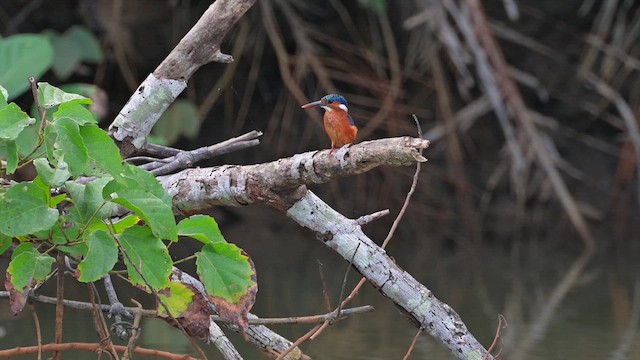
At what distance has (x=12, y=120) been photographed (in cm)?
132

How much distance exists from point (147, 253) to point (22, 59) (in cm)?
208

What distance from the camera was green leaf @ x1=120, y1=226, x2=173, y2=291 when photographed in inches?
53.1

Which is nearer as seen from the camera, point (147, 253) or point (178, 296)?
point (147, 253)

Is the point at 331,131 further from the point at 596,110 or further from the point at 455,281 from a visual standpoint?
the point at 596,110

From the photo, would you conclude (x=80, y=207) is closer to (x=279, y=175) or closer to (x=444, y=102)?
(x=279, y=175)

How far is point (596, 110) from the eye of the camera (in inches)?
188

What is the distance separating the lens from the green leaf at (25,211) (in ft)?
4.22

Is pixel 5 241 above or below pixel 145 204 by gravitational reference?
below

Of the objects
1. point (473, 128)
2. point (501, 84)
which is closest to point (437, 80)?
point (501, 84)

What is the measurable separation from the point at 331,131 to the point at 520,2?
3358 mm

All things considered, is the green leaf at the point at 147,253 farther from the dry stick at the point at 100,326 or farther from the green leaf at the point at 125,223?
the dry stick at the point at 100,326

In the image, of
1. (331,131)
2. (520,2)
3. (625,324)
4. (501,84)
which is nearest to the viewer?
(331,131)

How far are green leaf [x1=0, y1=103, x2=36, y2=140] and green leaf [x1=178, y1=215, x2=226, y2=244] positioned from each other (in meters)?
0.24

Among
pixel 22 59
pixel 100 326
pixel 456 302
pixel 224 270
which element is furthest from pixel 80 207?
pixel 456 302
